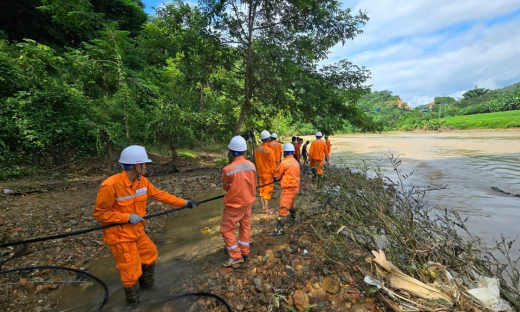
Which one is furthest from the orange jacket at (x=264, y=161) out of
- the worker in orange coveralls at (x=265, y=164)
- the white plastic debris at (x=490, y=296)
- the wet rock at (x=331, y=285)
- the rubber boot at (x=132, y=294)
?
the white plastic debris at (x=490, y=296)

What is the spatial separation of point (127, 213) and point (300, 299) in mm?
2014

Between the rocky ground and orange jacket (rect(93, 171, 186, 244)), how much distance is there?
949 millimetres

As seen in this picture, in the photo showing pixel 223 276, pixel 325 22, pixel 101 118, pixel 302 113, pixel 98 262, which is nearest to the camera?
pixel 223 276

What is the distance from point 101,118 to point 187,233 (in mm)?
5496

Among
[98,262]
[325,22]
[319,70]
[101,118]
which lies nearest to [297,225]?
[98,262]

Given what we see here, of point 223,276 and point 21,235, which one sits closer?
point 223,276

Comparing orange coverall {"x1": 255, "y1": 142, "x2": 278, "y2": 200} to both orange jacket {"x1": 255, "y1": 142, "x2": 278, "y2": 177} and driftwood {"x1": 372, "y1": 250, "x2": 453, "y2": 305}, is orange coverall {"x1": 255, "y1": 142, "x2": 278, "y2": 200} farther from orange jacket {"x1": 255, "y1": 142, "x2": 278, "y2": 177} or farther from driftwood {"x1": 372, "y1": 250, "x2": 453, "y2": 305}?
driftwood {"x1": 372, "y1": 250, "x2": 453, "y2": 305}

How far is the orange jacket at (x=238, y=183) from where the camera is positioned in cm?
331

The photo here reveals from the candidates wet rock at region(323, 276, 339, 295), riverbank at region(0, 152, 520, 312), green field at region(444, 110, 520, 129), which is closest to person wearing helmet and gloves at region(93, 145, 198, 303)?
riverbank at region(0, 152, 520, 312)

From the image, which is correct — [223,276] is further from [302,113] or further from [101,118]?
[101,118]

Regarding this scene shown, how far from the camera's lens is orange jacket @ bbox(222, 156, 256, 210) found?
3.31m

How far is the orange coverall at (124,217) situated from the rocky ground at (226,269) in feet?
2.07

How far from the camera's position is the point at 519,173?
1059 cm

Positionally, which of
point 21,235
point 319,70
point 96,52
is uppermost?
point 96,52
